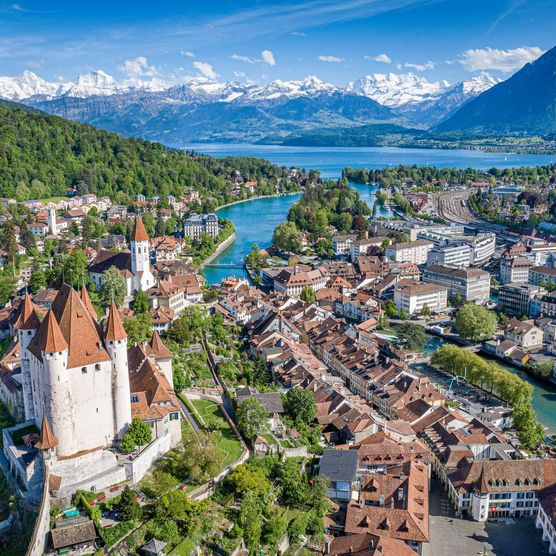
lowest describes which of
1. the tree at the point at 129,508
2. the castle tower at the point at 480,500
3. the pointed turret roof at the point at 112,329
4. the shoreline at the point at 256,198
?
the castle tower at the point at 480,500

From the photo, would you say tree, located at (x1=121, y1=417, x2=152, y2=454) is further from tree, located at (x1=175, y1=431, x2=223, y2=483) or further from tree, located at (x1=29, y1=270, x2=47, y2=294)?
tree, located at (x1=29, y1=270, x2=47, y2=294)

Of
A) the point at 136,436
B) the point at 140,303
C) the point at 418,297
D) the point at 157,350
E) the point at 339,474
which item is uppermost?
the point at 157,350

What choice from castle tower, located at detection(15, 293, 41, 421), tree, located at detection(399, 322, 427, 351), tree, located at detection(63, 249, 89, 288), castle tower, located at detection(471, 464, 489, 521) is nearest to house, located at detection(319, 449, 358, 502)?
castle tower, located at detection(471, 464, 489, 521)

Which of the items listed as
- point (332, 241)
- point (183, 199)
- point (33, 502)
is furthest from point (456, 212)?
point (33, 502)

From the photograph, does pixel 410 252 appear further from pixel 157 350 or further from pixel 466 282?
pixel 157 350

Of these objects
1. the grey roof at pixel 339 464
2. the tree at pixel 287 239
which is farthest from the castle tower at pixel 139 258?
the tree at pixel 287 239

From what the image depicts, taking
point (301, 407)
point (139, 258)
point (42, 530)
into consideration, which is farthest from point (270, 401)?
point (139, 258)

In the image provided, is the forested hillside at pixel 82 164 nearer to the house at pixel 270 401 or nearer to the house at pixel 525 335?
the house at pixel 270 401

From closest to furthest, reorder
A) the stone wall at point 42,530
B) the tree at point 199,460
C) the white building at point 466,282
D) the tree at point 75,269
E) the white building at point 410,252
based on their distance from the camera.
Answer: the stone wall at point 42,530 < the tree at point 199,460 < the tree at point 75,269 < the white building at point 466,282 < the white building at point 410,252

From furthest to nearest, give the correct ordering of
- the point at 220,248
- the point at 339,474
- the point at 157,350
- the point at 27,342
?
the point at 220,248 → the point at 157,350 → the point at 27,342 → the point at 339,474
